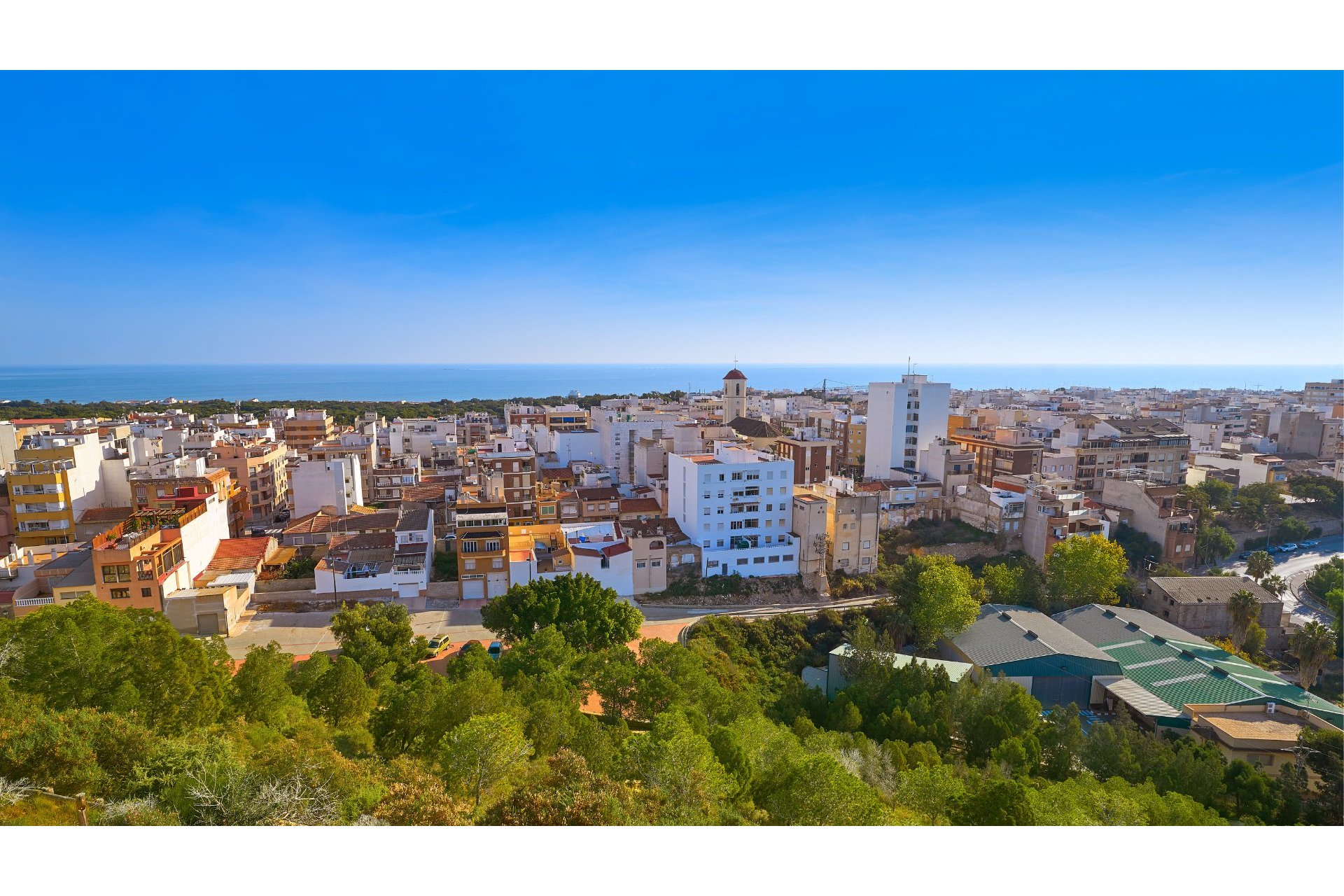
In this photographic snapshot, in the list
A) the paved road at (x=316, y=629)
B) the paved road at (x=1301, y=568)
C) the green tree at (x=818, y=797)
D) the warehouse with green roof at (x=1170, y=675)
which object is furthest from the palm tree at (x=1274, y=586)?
the paved road at (x=316, y=629)

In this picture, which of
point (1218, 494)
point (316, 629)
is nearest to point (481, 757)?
point (316, 629)

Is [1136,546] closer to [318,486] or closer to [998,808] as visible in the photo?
[998,808]

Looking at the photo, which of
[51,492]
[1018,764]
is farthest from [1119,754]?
[51,492]

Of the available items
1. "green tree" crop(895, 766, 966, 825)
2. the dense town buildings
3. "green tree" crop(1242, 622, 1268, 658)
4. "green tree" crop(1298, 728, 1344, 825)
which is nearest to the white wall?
the dense town buildings

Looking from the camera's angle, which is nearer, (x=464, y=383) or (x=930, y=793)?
(x=930, y=793)

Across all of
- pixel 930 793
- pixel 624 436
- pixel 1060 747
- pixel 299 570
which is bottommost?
pixel 1060 747

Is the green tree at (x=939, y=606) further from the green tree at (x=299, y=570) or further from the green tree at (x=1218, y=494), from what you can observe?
the green tree at (x=1218, y=494)

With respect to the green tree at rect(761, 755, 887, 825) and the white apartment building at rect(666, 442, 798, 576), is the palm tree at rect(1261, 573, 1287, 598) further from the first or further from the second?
the green tree at rect(761, 755, 887, 825)
